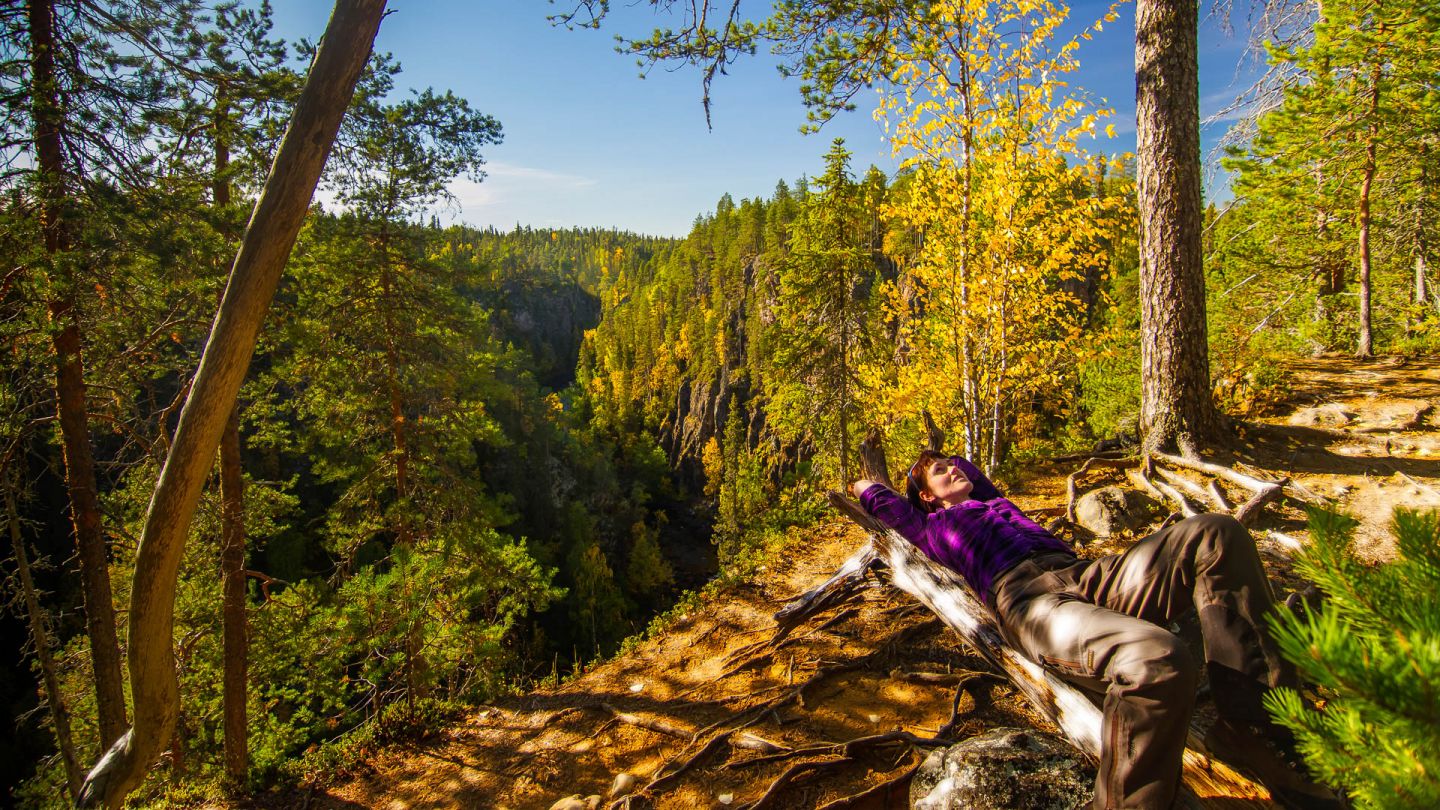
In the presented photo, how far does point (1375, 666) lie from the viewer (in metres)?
0.88

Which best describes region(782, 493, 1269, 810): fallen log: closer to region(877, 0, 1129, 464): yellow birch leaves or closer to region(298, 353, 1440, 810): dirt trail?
region(298, 353, 1440, 810): dirt trail

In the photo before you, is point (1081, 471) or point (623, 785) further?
point (1081, 471)

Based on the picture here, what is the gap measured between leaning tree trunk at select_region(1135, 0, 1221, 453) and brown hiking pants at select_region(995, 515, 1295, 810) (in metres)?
3.67

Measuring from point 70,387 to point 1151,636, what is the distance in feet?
25.9

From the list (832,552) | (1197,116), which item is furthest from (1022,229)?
(832,552)

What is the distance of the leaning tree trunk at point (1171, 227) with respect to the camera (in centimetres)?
483

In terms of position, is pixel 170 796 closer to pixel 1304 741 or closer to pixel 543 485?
pixel 1304 741

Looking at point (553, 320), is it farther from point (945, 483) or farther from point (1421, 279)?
point (945, 483)

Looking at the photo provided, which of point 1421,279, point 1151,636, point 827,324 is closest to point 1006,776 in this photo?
point 1151,636

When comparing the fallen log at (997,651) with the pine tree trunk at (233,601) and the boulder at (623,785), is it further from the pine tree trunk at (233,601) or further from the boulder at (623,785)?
the pine tree trunk at (233,601)

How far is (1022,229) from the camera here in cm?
642

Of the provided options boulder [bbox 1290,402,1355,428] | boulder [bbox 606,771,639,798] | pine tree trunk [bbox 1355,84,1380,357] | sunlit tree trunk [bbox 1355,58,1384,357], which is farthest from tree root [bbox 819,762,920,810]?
pine tree trunk [bbox 1355,84,1380,357]

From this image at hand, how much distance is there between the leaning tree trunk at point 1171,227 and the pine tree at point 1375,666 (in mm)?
4941

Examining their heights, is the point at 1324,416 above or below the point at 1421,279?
below
